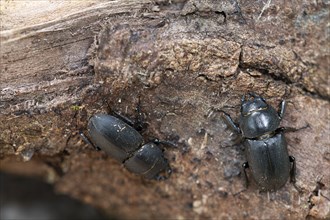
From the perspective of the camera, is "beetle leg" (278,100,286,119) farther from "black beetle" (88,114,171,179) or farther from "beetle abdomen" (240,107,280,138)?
"black beetle" (88,114,171,179)

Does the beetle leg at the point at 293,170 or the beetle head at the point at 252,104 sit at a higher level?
the beetle head at the point at 252,104

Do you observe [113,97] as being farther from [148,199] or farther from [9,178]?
[9,178]

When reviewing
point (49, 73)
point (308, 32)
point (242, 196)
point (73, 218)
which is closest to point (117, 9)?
point (49, 73)

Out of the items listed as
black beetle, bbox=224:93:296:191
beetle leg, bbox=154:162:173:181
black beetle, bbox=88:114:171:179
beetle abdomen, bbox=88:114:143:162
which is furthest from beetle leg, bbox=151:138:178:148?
black beetle, bbox=224:93:296:191

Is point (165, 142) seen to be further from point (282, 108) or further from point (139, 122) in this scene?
point (282, 108)

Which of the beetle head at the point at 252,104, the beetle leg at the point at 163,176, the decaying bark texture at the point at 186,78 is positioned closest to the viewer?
the decaying bark texture at the point at 186,78

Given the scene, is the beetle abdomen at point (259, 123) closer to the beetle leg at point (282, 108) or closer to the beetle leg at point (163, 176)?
the beetle leg at point (282, 108)

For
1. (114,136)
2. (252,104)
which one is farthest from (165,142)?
(252,104)

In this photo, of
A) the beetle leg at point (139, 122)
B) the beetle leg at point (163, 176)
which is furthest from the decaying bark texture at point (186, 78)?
the beetle leg at point (163, 176)
